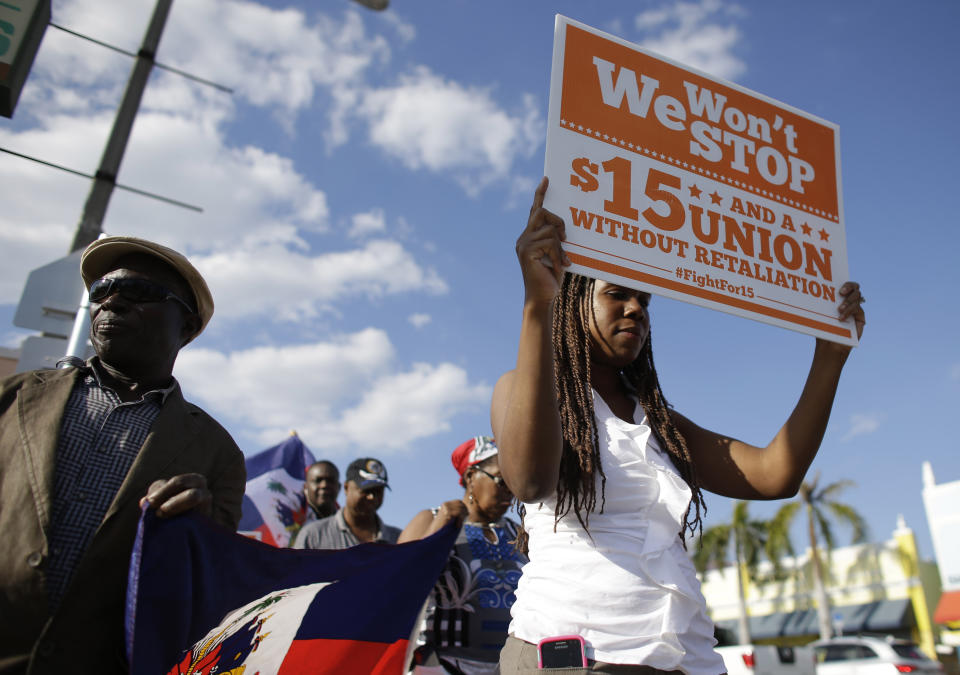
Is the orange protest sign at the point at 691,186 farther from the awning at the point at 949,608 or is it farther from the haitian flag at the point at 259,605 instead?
the awning at the point at 949,608

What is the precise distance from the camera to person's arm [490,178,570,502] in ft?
5.35

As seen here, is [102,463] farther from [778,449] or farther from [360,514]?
[360,514]

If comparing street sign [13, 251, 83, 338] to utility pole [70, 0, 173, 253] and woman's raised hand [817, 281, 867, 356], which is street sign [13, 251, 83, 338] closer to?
utility pole [70, 0, 173, 253]

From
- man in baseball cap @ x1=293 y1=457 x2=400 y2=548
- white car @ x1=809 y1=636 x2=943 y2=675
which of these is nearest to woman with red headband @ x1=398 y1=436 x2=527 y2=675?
man in baseball cap @ x1=293 y1=457 x2=400 y2=548

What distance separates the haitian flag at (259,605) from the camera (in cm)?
179

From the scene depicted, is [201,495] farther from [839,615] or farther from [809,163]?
[839,615]

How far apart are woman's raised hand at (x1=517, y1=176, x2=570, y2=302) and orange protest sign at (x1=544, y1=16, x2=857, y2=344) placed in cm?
5

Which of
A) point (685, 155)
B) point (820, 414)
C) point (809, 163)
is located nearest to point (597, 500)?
point (820, 414)

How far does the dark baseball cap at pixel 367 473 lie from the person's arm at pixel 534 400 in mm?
3688

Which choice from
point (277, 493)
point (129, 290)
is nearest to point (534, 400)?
point (129, 290)

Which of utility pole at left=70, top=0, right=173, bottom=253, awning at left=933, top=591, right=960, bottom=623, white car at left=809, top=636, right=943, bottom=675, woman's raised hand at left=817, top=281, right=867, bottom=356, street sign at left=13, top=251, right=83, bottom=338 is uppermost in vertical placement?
utility pole at left=70, top=0, right=173, bottom=253

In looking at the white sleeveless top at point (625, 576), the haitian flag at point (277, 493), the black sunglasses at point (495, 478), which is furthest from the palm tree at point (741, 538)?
the white sleeveless top at point (625, 576)

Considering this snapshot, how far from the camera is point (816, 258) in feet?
8.11

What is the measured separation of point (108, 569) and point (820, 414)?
1996mm
